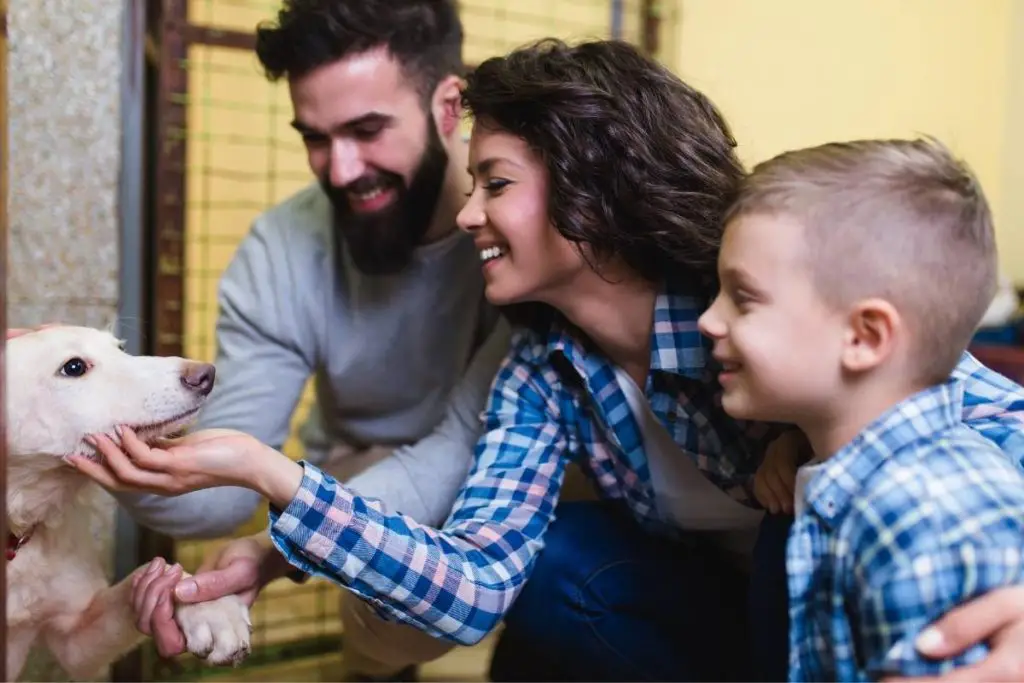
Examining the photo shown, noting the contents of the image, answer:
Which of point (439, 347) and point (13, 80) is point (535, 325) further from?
point (13, 80)

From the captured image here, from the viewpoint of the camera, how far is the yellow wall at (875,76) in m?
1.82

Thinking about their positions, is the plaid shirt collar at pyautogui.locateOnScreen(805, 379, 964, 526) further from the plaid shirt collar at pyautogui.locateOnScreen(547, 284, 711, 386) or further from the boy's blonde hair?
the plaid shirt collar at pyautogui.locateOnScreen(547, 284, 711, 386)

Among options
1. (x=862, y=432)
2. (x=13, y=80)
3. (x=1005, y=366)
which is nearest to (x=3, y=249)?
(x=862, y=432)

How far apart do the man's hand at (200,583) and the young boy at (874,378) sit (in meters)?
0.52

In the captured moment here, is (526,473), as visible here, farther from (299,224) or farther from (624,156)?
(299,224)

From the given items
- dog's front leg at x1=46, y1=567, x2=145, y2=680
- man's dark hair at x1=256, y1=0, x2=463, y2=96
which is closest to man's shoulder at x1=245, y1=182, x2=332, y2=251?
man's dark hair at x1=256, y1=0, x2=463, y2=96

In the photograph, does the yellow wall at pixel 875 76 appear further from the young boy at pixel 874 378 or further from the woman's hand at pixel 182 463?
the woman's hand at pixel 182 463

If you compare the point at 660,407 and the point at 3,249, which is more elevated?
the point at 3,249

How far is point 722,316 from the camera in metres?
0.79

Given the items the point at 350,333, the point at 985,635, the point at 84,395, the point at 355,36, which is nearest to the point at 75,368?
the point at 84,395

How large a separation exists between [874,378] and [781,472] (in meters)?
0.20

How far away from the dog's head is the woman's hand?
50 mm

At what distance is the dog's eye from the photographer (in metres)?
0.94

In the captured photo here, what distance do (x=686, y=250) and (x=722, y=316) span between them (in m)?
0.19
